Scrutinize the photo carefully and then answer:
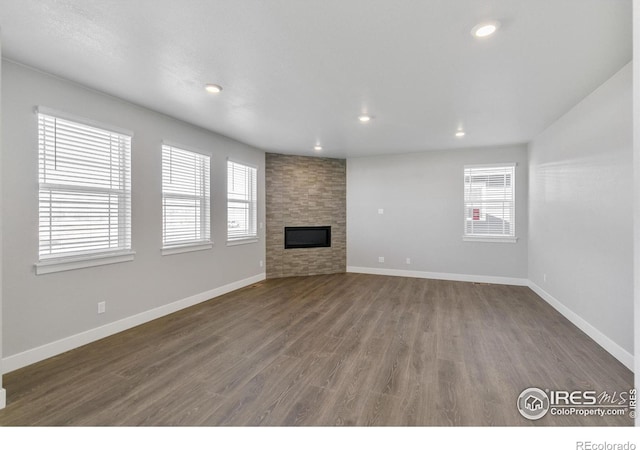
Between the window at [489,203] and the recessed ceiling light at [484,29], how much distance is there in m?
4.12

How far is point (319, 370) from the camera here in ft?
8.13

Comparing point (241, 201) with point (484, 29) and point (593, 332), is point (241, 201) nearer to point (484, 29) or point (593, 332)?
point (484, 29)

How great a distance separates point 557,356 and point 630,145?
203 cm

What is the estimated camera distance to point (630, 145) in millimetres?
2512

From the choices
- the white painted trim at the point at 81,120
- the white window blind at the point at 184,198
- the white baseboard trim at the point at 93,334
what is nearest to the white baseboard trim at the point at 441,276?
the white baseboard trim at the point at 93,334

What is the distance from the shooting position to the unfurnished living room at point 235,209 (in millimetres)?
1959

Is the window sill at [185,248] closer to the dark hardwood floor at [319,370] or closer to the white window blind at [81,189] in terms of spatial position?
the white window blind at [81,189]

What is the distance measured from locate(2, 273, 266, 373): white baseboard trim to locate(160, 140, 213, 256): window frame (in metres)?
Answer: 0.74

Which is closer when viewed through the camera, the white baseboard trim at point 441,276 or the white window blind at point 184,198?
the white window blind at point 184,198

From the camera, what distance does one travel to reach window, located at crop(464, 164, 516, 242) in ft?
18.2

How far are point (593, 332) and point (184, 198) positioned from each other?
5301 mm

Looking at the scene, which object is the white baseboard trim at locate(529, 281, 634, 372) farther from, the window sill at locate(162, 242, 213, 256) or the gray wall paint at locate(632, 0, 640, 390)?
the window sill at locate(162, 242, 213, 256)

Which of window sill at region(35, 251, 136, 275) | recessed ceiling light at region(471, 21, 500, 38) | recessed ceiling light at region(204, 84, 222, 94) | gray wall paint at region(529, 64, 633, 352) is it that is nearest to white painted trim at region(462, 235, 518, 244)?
gray wall paint at region(529, 64, 633, 352)

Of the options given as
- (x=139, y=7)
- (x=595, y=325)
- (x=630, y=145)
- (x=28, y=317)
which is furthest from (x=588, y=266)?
(x=28, y=317)
